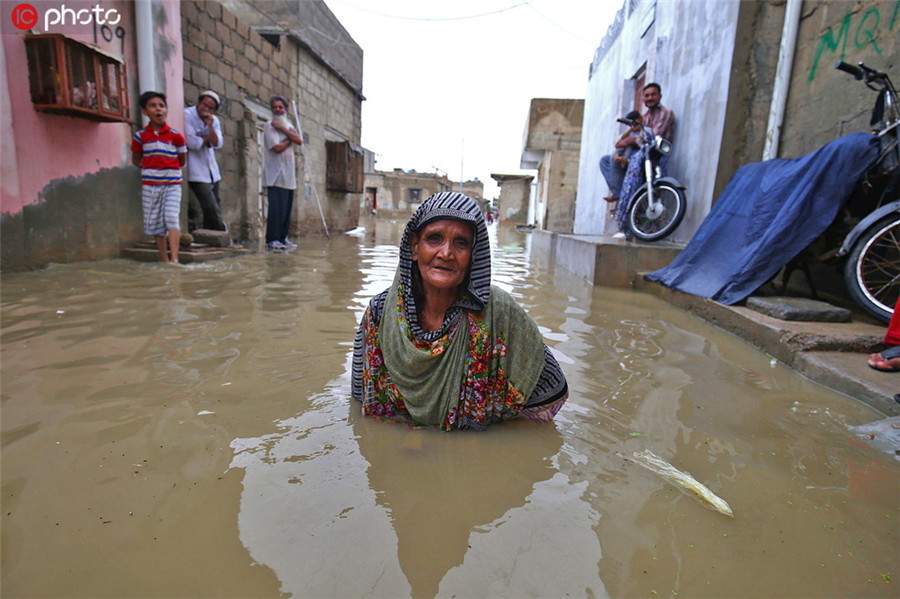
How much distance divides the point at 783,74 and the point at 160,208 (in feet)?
20.9

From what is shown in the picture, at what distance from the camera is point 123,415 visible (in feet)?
6.35

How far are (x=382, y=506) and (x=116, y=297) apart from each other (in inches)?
132

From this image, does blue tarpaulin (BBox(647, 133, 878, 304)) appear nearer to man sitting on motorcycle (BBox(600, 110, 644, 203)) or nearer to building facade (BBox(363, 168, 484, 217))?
man sitting on motorcycle (BBox(600, 110, 644, 203))

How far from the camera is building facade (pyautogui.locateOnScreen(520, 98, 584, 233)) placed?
18406 mm

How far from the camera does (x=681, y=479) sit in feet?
5.32

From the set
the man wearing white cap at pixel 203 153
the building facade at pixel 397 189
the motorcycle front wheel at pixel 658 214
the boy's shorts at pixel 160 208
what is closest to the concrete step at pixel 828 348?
the motorcycle front wheel at pixel 658 214

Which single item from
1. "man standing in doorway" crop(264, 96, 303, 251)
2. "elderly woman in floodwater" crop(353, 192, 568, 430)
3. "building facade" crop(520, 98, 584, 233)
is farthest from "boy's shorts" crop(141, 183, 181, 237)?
"building facade" crop(520, 98, 584, 233)

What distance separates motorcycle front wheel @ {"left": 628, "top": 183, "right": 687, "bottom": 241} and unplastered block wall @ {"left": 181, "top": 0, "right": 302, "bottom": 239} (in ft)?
20.3

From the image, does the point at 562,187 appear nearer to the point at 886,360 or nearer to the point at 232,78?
the point at 232,78

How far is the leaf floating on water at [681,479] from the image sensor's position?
1.49 meters

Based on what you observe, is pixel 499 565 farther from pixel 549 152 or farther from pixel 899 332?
pixel 549 152

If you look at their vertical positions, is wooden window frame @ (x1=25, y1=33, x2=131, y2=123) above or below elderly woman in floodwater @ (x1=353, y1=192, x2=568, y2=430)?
above

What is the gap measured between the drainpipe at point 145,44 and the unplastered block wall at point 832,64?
6740 mm

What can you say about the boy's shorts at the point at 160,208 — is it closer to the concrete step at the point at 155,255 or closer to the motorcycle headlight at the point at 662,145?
the concrete step at the point at 155,255
